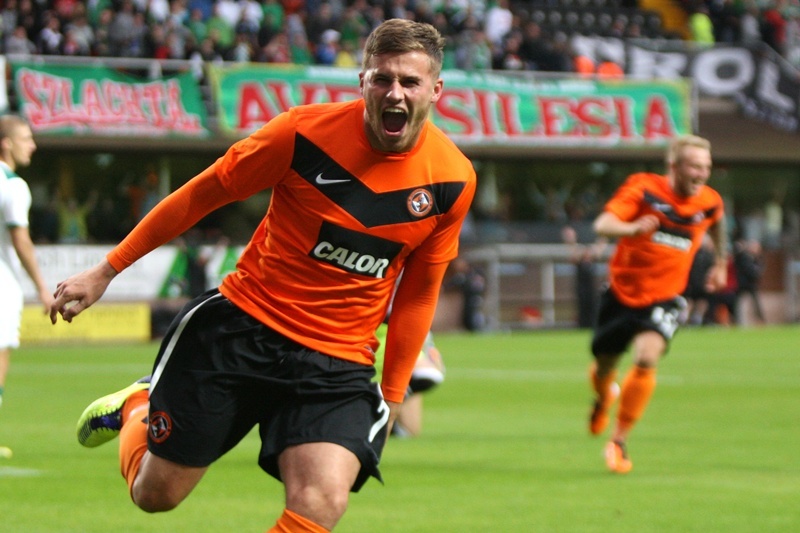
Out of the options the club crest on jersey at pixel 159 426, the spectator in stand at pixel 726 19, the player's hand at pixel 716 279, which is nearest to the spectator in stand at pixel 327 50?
the spectator in stand at pixel 726 19

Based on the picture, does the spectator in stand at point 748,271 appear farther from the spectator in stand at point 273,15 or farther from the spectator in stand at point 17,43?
the spectator in stand at point 17,43

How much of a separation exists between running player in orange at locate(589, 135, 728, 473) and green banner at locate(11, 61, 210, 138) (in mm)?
17576

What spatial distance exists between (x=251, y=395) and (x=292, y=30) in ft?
83.7

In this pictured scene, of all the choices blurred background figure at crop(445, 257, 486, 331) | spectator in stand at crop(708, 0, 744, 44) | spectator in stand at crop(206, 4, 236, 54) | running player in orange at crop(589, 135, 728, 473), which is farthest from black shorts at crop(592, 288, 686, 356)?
spectator in stand at crop(708, 0, 744, 44)

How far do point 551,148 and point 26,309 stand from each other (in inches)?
508

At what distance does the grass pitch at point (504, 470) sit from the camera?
287 inches

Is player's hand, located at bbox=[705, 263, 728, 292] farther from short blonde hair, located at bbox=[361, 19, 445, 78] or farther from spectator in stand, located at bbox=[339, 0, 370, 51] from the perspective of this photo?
spectator in stand, located at bbox=[339, 0, 370, 51]

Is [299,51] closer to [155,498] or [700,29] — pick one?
[700,29]

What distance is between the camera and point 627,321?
1034 centimetres

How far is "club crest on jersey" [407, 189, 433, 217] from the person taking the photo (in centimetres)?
514

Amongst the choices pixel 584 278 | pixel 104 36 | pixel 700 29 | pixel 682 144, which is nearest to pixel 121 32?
pixel 104 36

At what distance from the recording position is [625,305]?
409 inches

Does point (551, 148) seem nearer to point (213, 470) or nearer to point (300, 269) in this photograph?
point (213, 470)

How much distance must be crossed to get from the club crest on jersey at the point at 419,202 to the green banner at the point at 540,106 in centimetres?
2324
